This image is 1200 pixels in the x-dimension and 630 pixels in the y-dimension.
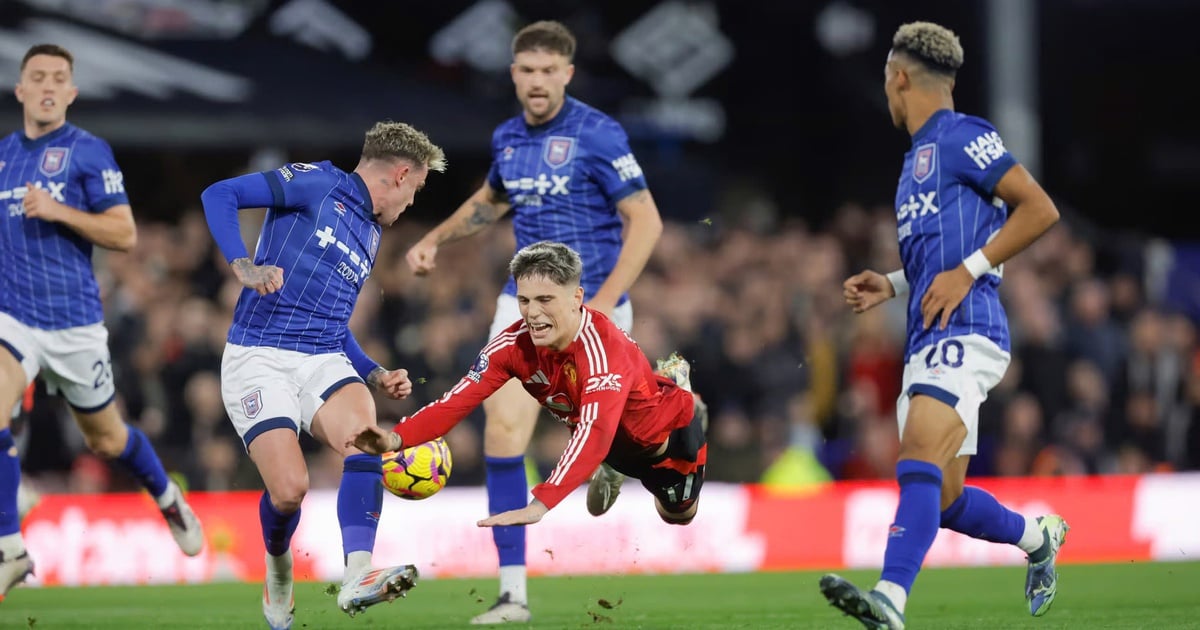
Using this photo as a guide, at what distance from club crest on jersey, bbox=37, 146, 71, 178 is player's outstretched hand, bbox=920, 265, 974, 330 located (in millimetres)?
4743

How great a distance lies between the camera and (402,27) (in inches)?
757

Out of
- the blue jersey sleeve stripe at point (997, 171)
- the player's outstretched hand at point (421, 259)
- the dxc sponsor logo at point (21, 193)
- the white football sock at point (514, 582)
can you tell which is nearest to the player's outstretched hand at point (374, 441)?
the white football sock at point (514, 582)

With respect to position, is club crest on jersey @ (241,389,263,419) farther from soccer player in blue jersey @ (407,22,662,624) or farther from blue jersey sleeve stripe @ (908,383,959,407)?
blue jersey sleeve stripe @ (908,383,959,407)

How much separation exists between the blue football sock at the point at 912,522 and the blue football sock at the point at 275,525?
2.69 meters

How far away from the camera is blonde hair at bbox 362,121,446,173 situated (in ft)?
25.8

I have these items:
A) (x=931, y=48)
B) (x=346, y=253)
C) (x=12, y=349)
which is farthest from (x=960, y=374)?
(x=12, y=349)

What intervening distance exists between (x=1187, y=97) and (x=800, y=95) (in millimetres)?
5259

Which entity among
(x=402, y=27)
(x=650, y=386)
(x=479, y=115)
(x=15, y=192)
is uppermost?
(x=402, y=27)

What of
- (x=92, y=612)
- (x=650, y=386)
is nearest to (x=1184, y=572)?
(x=650, y=386)

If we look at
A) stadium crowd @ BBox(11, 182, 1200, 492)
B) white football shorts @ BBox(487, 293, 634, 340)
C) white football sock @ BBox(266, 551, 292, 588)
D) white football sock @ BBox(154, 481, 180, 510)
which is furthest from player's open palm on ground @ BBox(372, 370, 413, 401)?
stadium crowd @ BBox(11, 182, 1200, 492)

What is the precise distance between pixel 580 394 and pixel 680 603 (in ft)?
9.44

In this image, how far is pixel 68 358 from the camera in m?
9.38

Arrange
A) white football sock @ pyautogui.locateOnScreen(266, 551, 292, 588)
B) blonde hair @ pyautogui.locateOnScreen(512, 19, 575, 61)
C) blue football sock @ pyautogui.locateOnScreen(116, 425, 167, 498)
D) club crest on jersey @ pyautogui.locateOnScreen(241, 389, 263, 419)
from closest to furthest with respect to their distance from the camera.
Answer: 1. club crest on jersey @ pyautogui.locateOnScreen(241, 389, 263, 419)
2. white football sock @ pyautogui.locateOnScreen(266, 551, 292, 588)
3. blonde hair @ pyautogui.locateOnScreen(512, 19, 575, 61)
4. blue football sock @ pyautogui.locateOnScreen(116, 425, 167, 498)

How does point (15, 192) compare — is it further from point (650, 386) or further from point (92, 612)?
point (650, 386)
